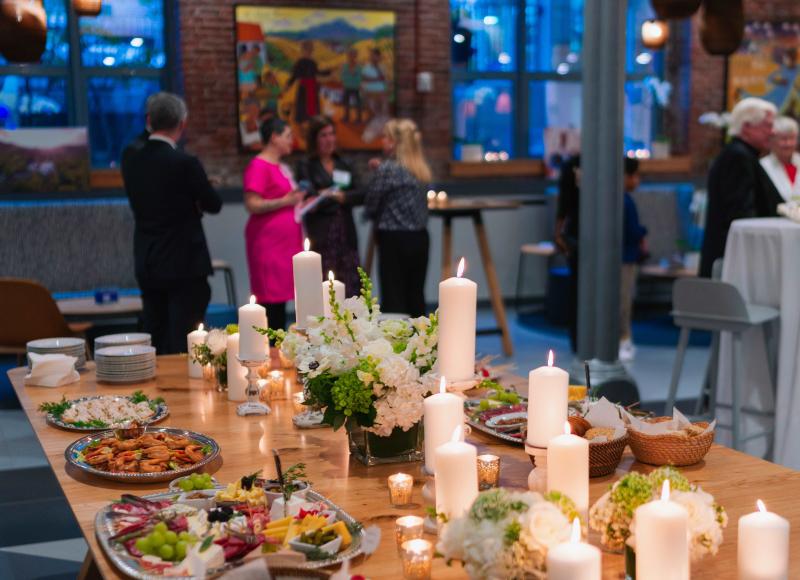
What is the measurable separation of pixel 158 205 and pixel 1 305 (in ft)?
4.78

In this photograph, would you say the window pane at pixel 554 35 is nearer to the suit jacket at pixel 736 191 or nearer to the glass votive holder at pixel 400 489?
the suit jacket at pixel 736 191

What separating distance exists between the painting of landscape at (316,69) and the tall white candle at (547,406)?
23.3 ft

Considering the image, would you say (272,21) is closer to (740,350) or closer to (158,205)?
(158,205)

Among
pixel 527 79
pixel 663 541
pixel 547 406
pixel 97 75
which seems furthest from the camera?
pixel 527 79

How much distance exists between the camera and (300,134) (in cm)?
891

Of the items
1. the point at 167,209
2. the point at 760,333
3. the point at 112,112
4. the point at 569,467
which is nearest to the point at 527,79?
the point at 112,112

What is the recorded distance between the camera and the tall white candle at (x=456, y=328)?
212 centimetres

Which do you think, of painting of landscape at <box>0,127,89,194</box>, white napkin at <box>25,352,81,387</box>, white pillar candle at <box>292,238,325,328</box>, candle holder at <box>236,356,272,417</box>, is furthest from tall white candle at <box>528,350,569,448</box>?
painting of landscape at <box>0,127,89,194</box>

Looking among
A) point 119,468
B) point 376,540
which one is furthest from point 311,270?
point 376,540

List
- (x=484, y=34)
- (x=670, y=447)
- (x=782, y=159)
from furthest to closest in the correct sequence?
(x=484, y=34), (x=782, y=159), (x=670, y=447)

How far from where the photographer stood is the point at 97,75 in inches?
338

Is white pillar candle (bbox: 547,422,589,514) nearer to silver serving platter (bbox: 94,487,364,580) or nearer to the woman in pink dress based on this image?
silver serving platter (bbox: 94,487,364,580)

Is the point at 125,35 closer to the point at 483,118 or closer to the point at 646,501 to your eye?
the point at 483,118

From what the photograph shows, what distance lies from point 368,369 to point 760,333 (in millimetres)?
3204
